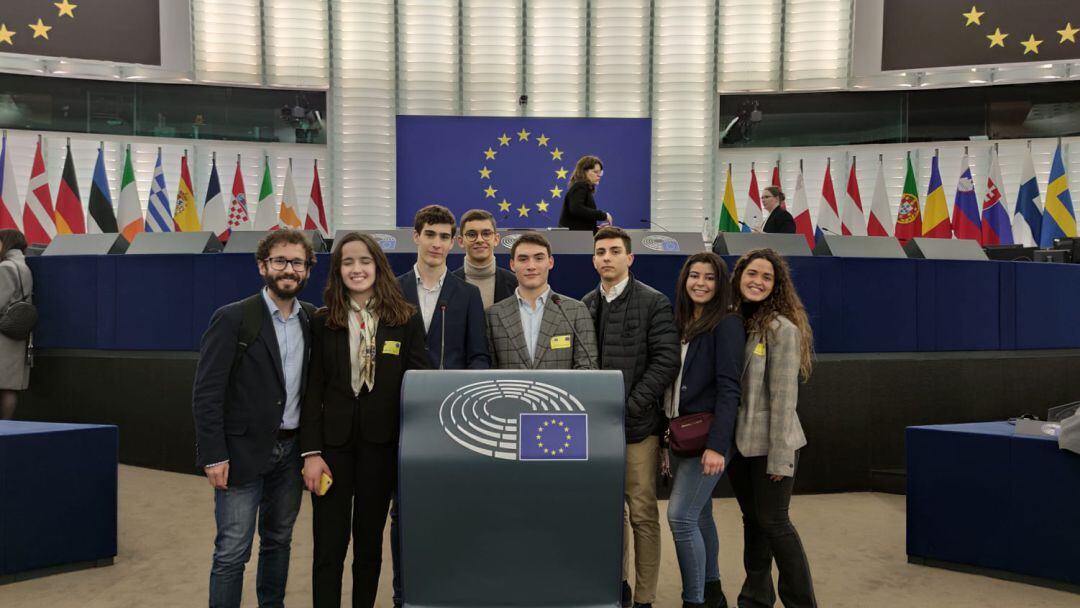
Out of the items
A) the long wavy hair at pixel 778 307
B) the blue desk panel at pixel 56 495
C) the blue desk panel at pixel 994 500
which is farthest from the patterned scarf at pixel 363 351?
the blue desk panel at pixel 994 500

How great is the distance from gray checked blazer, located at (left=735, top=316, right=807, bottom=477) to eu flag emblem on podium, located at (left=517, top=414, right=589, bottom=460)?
104 cm

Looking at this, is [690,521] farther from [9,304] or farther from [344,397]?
[9,304]

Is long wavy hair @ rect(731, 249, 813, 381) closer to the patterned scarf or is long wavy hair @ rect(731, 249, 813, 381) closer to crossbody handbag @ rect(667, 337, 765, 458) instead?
crossbody handbag @ rect(667, 337, 765, 458)

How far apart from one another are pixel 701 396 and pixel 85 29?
11149 mm

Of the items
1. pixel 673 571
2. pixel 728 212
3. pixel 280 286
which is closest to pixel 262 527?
pixel 280 286

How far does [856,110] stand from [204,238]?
983 centimetres

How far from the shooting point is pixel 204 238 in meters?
6.07

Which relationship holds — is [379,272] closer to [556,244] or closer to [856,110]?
[556,244]

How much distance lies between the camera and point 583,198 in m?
5.84

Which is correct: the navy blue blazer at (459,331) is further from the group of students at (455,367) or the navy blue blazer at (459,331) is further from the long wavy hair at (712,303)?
the long wavy hair at (712,303)

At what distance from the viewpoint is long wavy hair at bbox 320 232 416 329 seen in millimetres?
2705

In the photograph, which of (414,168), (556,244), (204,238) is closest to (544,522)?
A: (556,244)

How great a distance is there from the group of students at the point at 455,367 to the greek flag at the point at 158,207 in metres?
8.71

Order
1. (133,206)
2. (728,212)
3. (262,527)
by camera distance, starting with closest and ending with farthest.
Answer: (262,527)
(133,206)
(728,212)
